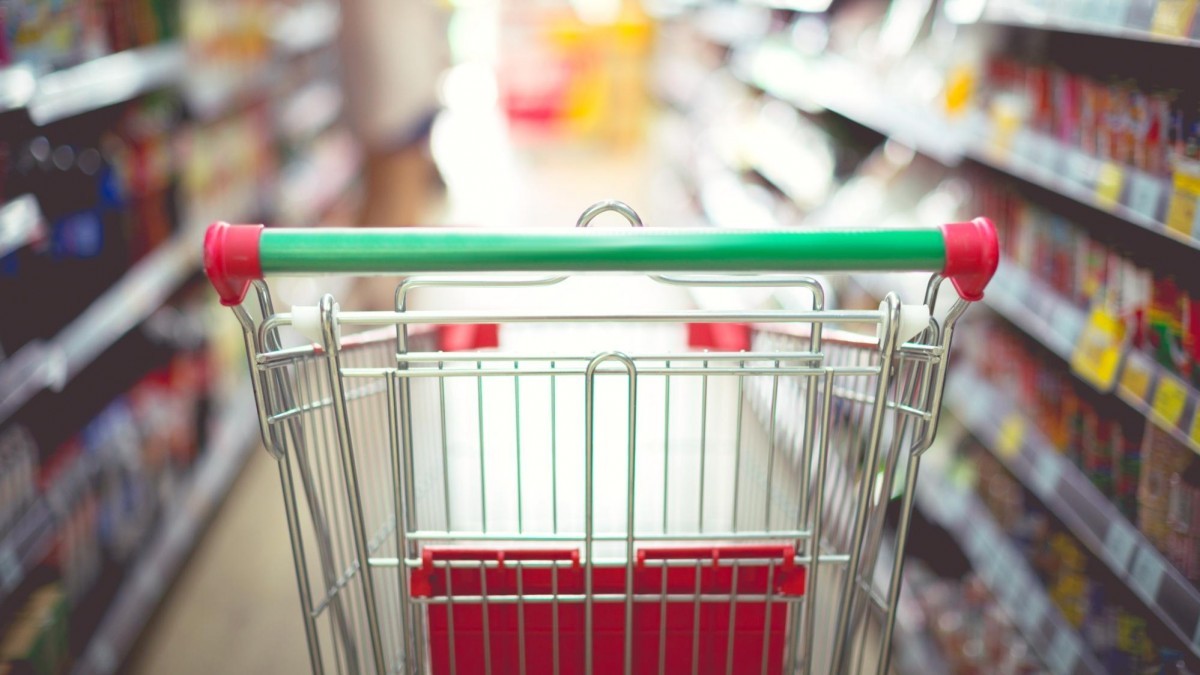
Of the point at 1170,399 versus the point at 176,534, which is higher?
the point at 1170,399

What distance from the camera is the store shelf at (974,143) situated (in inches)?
60.3

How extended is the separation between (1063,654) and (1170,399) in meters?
0.55

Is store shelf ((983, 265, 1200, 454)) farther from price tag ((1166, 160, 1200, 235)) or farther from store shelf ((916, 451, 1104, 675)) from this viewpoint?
store shelf ((916, 451, 1104, 675))

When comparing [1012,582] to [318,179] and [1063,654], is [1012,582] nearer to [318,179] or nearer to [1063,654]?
[1063,654]

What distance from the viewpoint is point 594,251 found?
0.99 metres

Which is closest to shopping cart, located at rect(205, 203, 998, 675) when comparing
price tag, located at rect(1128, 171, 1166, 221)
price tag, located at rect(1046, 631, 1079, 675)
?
price tag, located at rect(1046, 631, 1079, 675)

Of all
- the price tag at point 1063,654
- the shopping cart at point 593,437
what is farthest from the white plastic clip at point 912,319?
the price tag at point 1063,654

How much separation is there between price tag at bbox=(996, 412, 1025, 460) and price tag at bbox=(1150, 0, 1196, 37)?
0.85 m

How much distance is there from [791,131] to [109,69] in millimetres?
2596

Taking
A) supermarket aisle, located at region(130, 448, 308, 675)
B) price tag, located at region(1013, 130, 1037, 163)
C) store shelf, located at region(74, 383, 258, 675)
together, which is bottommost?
supermarket aisle, located at region(130, 448, 308, 675)

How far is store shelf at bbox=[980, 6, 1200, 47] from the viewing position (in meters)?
1.42

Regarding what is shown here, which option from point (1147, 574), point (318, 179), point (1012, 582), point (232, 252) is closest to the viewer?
point (232, 252)

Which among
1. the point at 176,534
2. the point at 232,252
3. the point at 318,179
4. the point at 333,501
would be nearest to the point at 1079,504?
the point at 333,501

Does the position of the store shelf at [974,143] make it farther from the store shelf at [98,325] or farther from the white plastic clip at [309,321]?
the store shelf at [98,325]
